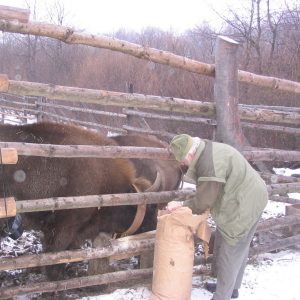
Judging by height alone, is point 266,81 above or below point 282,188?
above

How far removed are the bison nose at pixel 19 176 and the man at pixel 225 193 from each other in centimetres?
180

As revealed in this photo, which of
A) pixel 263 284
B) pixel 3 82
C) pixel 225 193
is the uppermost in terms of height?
pixel 3 82

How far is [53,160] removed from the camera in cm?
459

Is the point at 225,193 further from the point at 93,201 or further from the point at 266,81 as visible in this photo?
the point at 266,81

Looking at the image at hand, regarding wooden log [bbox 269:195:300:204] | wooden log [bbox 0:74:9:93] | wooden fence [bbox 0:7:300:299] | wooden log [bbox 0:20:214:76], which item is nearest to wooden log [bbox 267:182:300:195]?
wooden fence [bbox 0:7:300:299]

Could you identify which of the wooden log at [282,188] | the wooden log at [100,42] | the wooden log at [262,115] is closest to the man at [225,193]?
the wooden log at [100,42]

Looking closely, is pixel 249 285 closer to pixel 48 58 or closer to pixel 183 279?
pixel 183 279

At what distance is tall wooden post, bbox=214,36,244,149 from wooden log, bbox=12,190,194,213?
2.37 feet

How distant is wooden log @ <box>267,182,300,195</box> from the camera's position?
4879 millimetres

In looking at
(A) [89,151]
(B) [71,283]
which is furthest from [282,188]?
(B) [71,283]

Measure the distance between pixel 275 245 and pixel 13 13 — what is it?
149 inches

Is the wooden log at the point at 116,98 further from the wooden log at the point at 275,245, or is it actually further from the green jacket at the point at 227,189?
the wooden log at the point at 275,245

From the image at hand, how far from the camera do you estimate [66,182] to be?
464cm

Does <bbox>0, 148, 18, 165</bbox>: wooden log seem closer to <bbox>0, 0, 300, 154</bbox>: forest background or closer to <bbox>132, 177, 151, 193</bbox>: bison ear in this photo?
<bbox>132, 177, 151, 193</bbox>: bison ear
